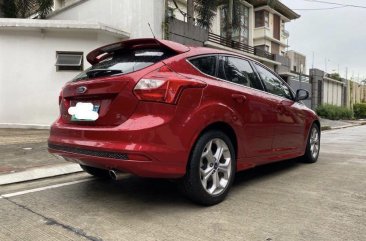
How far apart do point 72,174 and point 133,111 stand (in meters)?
2.57

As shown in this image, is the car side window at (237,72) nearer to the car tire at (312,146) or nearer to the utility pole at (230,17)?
the car tire at (312,146)

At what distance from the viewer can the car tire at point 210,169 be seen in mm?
3824

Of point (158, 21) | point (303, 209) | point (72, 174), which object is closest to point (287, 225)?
point (303, 209)

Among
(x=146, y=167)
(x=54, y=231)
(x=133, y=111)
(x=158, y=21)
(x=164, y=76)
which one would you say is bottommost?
(x=54, y=231)

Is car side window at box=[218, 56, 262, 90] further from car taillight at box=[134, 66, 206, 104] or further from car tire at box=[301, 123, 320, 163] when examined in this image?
Answer: car tire at box=[301, 123, 320, 163]

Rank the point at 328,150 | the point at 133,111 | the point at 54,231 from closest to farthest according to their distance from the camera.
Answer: the point at 54,231, the point at 133,111, the point at 328,150

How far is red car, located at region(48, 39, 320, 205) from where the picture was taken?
3.59 meters

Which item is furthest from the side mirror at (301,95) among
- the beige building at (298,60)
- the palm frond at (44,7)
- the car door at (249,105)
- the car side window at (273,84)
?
the beige building at (298,60)

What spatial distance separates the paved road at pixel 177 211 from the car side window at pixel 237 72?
1.30 metres

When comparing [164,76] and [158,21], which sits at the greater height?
[158,21]

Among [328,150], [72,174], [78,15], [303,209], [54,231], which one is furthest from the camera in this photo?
[78,15]

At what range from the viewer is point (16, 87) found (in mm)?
12891

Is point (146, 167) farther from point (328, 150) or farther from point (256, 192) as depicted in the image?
point (328, 150)

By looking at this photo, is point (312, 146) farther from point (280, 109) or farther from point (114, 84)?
point (114, 84)
